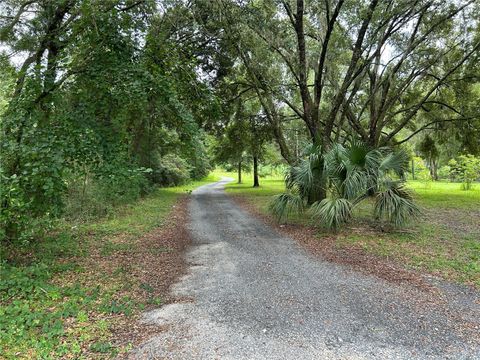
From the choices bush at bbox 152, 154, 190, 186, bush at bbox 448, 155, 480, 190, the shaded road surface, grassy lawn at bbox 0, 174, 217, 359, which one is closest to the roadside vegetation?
grassy lawn at bbox 0, 174, 217, 359

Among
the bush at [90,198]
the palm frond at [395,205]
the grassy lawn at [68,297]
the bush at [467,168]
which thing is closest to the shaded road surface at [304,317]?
the grassy lawn at [68,297]

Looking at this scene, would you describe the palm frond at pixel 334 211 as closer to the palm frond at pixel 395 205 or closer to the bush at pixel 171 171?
the palm frond at pixel 395 205

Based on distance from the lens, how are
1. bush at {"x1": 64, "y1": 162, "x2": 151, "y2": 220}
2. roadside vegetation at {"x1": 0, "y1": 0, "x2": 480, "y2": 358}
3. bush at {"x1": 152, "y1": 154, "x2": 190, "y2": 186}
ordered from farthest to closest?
bush at {"x1": 152, "y1": 154, "x2": 190, "y2": 186}, bush at {"x1": 64, "y1": 162, "x2": 151, "y2": 220}, roadside vegetation at {"x1": 0, "y1": 0, "x2": 480, "y2": 358}

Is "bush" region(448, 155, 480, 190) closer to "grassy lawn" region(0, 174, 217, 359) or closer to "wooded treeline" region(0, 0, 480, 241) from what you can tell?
"wooded treeline" region(0, 0, 480, 241)

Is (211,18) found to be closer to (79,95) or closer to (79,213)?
(79,95)

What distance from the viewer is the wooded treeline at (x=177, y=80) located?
15.9 feet

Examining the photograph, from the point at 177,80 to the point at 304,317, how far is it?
451 cm

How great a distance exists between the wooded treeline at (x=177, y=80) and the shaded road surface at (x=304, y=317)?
2157 mm

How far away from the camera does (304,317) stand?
364 cm

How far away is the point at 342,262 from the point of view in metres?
5.71

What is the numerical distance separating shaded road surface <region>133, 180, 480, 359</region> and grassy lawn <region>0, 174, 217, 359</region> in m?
0.53

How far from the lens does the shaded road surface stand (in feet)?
9.83

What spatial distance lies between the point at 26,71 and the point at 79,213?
614 cm

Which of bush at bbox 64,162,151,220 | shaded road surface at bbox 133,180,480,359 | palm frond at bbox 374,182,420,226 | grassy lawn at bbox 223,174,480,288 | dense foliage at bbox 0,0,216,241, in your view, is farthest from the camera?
bush at bbox 64,162,151,220
